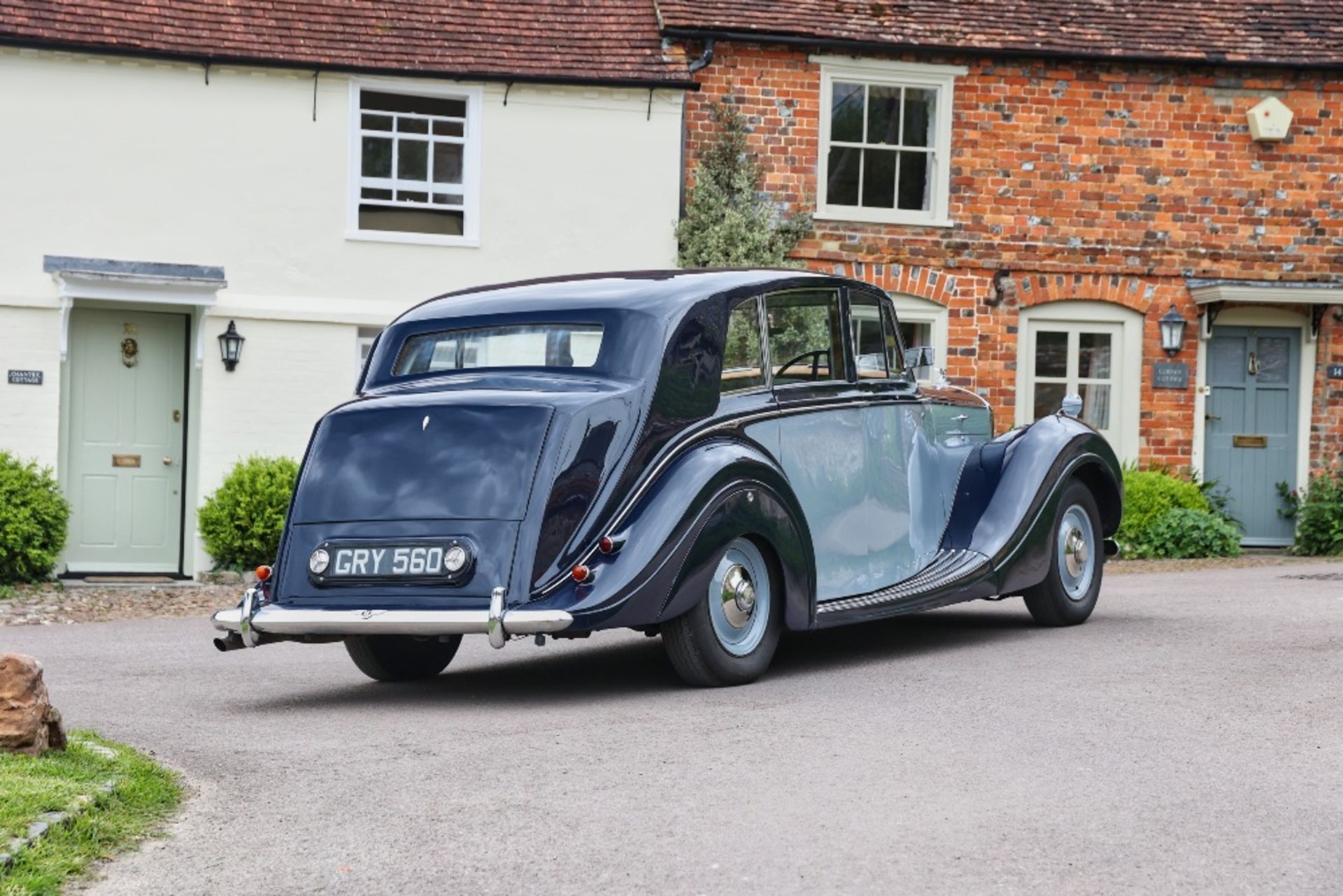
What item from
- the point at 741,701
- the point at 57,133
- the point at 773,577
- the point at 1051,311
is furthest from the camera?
the point at 1051,311

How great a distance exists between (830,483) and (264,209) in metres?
9.55

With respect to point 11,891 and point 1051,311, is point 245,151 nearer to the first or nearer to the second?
point 1051,311

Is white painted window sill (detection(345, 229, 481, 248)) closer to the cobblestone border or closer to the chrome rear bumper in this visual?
the chrome rear bumper

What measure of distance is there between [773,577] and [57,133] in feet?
34.5

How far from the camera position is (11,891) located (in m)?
4.58

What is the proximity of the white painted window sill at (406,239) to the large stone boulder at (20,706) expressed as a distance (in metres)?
11.4

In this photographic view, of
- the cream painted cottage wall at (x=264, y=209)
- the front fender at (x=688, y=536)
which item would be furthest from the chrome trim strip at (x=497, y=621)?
the cream painted cottage wall at (x=264, y=209)

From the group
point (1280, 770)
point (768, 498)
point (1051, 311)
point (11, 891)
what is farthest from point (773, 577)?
point (1051, 311)

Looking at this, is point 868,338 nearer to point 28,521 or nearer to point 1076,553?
point 1076,553

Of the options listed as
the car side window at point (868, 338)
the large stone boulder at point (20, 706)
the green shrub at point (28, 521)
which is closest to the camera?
the large stone boulder at point (20, 706)

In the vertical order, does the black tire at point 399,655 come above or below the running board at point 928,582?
below

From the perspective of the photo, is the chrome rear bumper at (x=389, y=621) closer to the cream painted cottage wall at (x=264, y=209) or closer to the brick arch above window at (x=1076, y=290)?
the cream painted cottage wall at (x=264, y=209)

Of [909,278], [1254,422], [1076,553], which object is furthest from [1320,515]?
[1076,553]

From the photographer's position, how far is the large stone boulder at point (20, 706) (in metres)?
6.07
